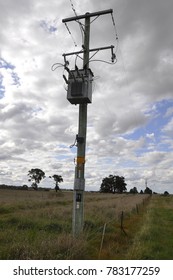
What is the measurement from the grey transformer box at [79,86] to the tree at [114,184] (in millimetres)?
128360

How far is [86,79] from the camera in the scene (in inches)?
453

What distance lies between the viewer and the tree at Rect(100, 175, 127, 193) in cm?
13862

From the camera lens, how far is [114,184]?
139 m

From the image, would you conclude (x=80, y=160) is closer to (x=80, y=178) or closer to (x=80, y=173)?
(x=80, y=173)

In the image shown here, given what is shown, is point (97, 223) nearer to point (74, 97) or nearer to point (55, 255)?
point (74, 97)

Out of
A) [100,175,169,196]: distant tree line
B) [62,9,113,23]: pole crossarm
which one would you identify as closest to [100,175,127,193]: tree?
[100,175,169,196]: distant tree line

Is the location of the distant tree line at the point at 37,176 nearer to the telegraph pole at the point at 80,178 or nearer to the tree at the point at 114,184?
the tree at the point at 114,184

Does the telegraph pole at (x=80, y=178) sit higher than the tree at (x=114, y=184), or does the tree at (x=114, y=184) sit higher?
the tree at (x=114, y=184)

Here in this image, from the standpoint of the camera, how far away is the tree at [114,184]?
138625 millimetres

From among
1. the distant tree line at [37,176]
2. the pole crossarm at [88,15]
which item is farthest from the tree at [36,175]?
the pole crossarm at [88,15]
